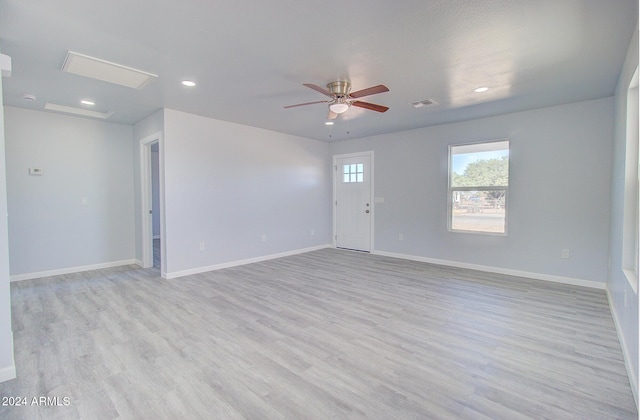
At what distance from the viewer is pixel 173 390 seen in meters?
1.91

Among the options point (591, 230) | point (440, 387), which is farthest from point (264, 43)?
point (591, 230)

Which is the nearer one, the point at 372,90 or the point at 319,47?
the point at 319,47

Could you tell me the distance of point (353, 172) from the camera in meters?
6.73

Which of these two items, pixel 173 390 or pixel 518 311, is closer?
pixel 173 390

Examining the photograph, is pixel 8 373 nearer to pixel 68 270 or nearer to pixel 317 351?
pixel 317 351

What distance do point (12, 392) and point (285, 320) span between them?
1954 millimetres

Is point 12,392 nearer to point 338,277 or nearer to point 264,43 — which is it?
point 264,43

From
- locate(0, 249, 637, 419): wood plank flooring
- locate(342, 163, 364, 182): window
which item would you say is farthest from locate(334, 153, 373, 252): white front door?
locate(0, 249, 637, 419): wood plank flooring

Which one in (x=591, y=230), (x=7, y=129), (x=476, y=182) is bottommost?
(x=591, y=230)

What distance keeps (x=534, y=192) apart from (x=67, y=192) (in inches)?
287

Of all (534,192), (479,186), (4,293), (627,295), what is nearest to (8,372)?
(4,293)

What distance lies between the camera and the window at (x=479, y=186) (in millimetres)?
4695

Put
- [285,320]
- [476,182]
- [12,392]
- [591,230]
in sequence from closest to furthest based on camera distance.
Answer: [12,392], [285,320], [591,230], [476,182]

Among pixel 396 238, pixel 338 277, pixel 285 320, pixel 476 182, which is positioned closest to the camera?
pixel 285 320
